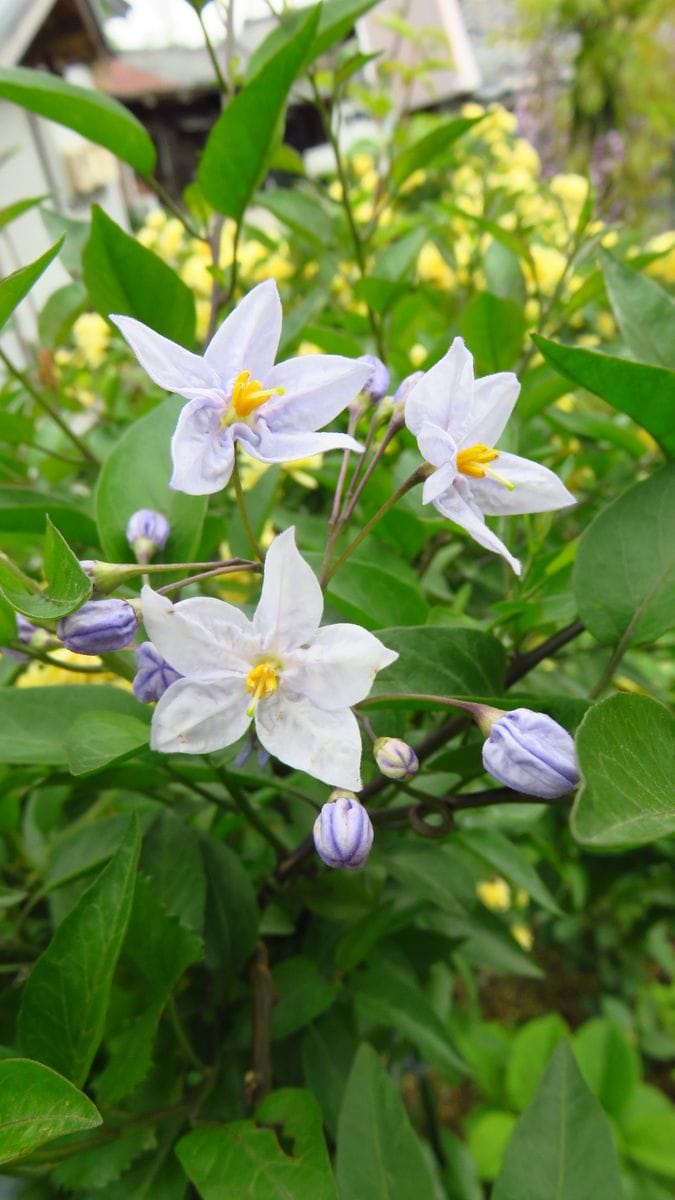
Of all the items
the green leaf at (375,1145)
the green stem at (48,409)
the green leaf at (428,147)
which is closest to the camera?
the green leaf at (375,1145)

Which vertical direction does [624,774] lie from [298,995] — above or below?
above

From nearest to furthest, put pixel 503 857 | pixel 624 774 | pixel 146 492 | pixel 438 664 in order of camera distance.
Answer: pixel 624 774, pixel 438 664, pixel 146 492, pixel 503 857

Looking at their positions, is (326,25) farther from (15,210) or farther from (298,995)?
(298,995)

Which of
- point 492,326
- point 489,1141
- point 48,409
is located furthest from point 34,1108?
point 489,1141

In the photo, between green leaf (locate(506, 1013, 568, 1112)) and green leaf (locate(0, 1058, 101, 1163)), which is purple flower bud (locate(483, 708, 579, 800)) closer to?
green leaf (locate(0, 1058, 101, 1163))

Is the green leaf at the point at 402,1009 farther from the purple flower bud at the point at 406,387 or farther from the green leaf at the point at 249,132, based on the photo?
the green leaf at the point at 249,132

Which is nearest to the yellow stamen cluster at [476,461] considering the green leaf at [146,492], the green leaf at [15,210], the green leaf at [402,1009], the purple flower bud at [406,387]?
the purple flower bud at [406,387]

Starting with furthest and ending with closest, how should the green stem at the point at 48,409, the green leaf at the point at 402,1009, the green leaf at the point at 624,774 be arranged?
1. the green stem at the point at 48,409
2. the green leaf at the point at 402,1009
3. the green leaf at the point at 624,774
